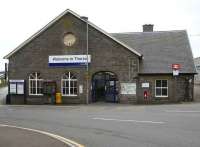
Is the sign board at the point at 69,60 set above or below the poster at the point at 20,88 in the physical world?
above

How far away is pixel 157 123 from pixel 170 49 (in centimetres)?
2327

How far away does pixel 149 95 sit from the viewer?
36.9 meters

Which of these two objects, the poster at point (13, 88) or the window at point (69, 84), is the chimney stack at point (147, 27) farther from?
the poster at point (13, 88)

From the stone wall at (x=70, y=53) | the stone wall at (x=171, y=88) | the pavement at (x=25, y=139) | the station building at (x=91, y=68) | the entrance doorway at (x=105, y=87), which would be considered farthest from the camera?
the entrance doorway at (x=105, y=87)

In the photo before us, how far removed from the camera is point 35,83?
39625mm

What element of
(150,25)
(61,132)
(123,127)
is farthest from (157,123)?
(150,25)

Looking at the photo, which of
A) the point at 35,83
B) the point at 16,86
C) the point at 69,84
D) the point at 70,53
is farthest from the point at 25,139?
the point at 16,86

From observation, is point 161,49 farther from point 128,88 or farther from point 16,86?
point 16,86

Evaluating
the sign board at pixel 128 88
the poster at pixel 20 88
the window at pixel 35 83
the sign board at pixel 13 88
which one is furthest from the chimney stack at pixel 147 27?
the sign board at pixel 13 88

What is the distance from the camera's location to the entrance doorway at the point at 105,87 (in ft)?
126

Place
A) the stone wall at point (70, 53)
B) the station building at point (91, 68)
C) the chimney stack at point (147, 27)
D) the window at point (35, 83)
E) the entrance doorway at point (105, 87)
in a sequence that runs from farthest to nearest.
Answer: the chimney stack at point (147, 27) < the window at point (35, 83) < the entrance doorway at point (105, 87) < the stone wall at point (70, 53) < the station building at point (91, 68)

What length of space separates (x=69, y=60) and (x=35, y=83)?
12.4ft

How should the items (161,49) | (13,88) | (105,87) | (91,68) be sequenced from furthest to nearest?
(161,49) < (13,88) < (105,87) < (91,68)

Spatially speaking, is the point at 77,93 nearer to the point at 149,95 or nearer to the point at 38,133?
the point at 149,95
